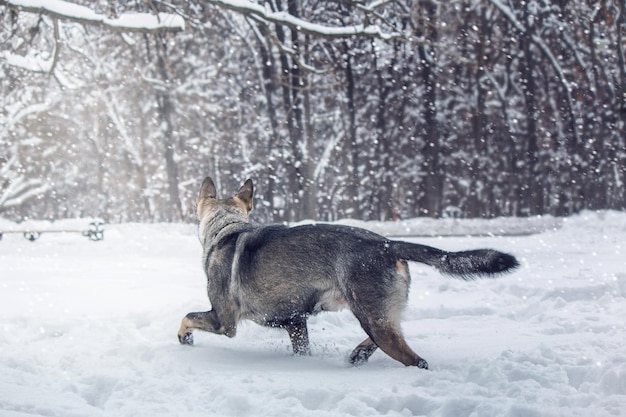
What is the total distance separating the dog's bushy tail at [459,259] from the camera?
490 cm

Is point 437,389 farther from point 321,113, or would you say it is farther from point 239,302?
point 321,113

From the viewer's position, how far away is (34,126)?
36156 mm

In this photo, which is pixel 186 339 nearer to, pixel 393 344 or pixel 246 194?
pixel 246 194

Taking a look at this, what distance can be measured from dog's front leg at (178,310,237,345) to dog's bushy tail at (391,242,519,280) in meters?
1.73

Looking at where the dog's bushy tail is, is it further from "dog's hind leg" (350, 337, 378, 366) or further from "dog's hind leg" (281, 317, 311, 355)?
"dog's hind leg" (281, 317, 311, 355)

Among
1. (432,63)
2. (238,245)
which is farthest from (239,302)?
(432,63)

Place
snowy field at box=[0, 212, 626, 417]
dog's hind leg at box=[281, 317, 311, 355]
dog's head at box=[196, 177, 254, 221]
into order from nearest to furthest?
snowy field at box=[0, 212, 626, 417] → dog's hind leg at box=[281, 317, 311, 355] → dog's head at box=[196, 177, 254, 221]

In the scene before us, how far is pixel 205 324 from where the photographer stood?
5836 millimetres

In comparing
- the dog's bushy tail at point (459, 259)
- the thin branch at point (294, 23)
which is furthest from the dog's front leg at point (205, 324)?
the thin branch at point (294, 23)

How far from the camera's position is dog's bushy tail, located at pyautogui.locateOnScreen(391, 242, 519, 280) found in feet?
16.1

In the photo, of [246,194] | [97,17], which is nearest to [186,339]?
[246,194]

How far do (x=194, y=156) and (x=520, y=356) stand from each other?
109 ft

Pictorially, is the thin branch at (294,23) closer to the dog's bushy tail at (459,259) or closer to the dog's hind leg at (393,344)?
the dog's bushy tail at (459,259)

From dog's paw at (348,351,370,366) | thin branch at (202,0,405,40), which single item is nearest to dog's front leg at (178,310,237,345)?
dog's paw at (348,351,370,366)
